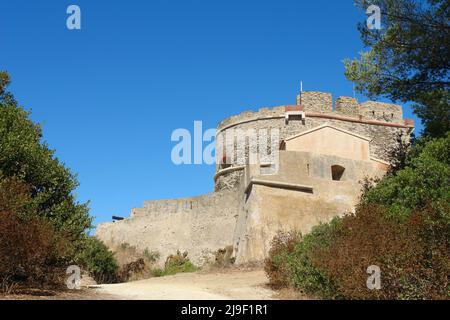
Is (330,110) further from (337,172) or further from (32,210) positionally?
(32,210)

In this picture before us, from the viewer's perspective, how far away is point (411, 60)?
16.5 meters

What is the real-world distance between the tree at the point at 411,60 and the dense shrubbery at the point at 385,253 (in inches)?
111

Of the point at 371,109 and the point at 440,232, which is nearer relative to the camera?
the point at 440,232

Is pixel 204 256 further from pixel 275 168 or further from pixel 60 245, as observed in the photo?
pixel 60 245

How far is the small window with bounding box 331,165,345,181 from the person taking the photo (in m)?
22.5

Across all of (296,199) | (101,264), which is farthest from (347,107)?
(101,264)

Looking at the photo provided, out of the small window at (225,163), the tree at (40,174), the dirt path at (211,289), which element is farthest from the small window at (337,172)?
the tree at (40,174)

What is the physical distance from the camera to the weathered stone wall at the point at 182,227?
26719mm

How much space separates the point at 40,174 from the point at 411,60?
11.9 m

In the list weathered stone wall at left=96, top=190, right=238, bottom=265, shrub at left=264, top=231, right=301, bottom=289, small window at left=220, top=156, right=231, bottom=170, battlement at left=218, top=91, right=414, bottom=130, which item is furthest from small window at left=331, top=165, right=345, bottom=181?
small window at left=220, top=156, right=231, bottom=170

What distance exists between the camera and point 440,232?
9133 mm

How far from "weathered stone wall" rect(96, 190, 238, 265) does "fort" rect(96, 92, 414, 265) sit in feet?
0.18
